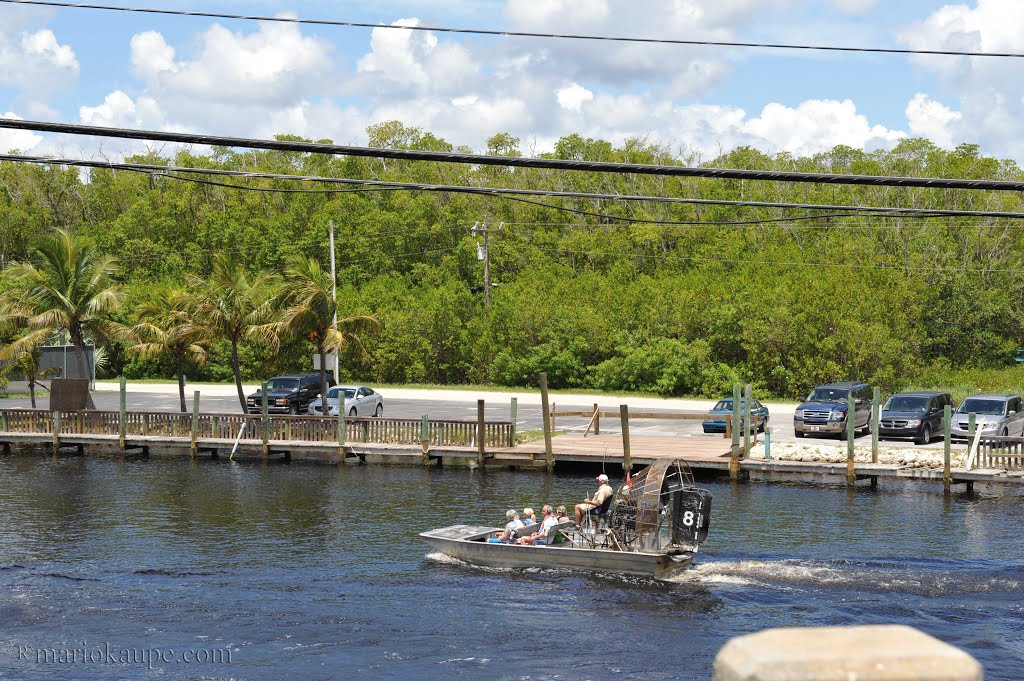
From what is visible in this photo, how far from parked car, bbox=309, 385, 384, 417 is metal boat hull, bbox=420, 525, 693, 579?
24.2m

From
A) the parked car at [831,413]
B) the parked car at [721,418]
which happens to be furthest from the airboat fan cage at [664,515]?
the parked car at [721,418]

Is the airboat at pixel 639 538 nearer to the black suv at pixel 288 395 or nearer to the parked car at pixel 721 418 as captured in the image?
the parked car at pixel 721 418

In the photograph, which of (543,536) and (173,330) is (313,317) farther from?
(543,536)

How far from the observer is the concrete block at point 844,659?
2.92 metres

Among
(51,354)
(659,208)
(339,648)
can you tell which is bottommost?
(339,648)

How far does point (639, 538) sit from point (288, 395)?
30.2 meters

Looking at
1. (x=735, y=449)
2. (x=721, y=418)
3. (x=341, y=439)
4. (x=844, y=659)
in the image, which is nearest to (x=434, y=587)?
(x=735, y=449)

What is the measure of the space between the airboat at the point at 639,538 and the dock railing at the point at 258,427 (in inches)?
542

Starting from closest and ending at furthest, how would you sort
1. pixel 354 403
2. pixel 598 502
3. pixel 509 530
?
1. pixel 598 502
2. pixel 509 530
3. pixel 354 403

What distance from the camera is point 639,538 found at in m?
23.2

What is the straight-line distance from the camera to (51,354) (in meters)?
75.7

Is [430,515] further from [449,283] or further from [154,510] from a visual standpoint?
[449,283]

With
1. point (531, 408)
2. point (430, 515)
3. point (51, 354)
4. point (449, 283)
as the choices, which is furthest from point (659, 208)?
point (430, 515)

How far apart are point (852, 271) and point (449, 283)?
108ft
